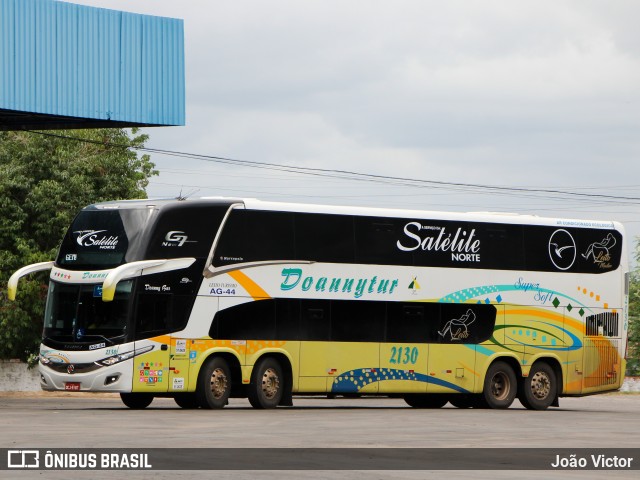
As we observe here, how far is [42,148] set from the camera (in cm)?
4741

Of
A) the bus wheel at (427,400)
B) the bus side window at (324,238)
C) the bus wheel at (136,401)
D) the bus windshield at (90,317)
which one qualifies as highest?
the bus side window at (324,238)

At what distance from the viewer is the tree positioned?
4634 cm

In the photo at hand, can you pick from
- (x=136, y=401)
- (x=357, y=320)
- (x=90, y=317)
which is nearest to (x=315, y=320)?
(x=357, y=320)

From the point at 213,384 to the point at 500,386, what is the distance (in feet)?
22.7

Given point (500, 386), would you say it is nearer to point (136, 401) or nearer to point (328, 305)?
point (328, 305)

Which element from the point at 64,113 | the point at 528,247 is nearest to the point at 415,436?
the point at 528,247

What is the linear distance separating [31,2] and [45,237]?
16552 mm

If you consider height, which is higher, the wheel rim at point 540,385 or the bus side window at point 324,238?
the bus side window at point 324,238

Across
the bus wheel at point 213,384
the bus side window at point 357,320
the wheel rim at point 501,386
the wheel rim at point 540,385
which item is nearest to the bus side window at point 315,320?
the bus side window at point 357,320

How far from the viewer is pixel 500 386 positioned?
32.1 metres

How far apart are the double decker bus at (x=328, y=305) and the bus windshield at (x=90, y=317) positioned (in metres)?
0.03

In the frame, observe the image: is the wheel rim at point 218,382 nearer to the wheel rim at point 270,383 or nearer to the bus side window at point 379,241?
the wheel rim at point 270,383

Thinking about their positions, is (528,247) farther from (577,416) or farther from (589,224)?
(577,416)

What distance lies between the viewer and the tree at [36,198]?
46344mm
